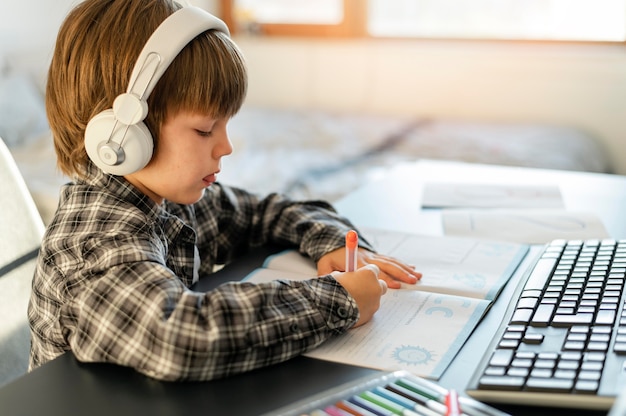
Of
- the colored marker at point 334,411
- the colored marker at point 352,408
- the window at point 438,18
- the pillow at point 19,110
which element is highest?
the window at point 438,18

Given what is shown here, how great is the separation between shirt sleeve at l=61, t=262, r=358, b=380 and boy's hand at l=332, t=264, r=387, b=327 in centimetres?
4

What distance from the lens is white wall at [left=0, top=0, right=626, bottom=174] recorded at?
2404mm

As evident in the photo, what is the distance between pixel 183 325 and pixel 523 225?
672 mm

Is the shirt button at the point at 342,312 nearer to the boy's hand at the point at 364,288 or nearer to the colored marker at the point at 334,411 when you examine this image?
the boy's hand at the point at 364,288

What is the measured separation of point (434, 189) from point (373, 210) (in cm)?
18

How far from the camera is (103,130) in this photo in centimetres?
82

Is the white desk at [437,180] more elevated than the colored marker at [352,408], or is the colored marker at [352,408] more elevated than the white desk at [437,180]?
the colored marker at [352,408]

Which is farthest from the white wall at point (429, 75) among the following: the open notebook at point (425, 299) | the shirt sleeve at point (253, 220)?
the open notebook at point (425, 299)

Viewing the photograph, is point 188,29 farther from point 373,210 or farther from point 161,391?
point 373,210

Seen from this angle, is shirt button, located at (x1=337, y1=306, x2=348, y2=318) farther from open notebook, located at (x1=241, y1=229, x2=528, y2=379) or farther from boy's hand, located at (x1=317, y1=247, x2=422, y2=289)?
boy's hand, located at (x1=317, y1=247, x2=422, y2=289)

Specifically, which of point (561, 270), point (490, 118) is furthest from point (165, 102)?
point (490, 118)

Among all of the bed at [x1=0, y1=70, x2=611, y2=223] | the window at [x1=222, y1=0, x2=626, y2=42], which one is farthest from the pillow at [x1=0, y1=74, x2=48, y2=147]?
the window at [x1=222, y1=0, x2=626, y2=42]

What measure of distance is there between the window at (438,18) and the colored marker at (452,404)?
2.40 m

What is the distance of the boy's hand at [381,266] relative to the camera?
94 centimetres
